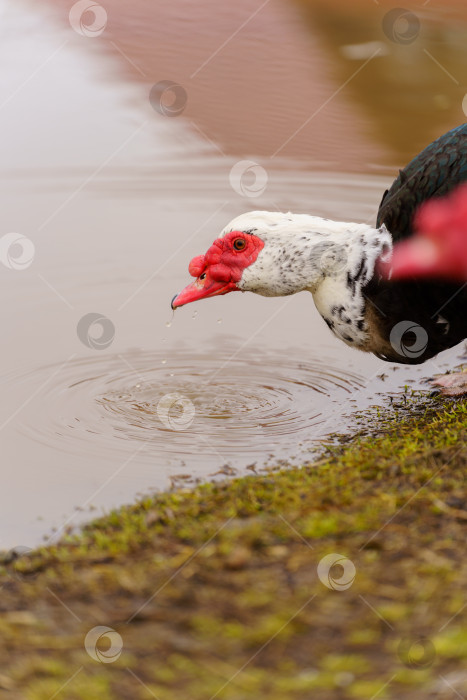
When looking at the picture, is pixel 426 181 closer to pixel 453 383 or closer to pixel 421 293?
pixel 421 293

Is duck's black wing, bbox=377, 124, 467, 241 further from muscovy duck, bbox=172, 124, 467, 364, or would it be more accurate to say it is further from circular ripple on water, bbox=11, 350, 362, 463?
circular ripple on water, bbox=11, 350, 362, 463

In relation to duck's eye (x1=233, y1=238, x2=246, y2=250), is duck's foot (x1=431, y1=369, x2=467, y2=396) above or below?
above

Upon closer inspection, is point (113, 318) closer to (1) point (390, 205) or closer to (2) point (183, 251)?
(2) point (183, 251)

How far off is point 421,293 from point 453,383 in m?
0.86

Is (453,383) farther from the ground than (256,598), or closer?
farther from the ground

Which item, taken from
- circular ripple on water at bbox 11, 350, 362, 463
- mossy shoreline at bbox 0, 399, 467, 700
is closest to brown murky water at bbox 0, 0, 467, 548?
circular ripple on water at bbox 11, 350, 362, 463

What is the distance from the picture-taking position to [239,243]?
4195 millimetres

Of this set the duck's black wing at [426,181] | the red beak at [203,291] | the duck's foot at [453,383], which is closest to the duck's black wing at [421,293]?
the duck's black wing at [426,181]

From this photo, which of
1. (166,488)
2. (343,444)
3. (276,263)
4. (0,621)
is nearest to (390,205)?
(276,263)

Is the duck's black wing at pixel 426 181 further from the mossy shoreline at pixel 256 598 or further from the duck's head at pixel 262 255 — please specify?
the mossy shoreline at pixel 256 598

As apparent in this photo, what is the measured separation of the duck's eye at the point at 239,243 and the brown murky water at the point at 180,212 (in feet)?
2.54

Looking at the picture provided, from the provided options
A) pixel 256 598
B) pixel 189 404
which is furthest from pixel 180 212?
pixel 256 598

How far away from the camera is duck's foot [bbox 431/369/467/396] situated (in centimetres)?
464

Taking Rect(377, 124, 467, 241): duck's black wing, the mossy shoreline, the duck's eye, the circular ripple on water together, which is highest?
Rect(377, 124, 467, 241): duck's black wing
